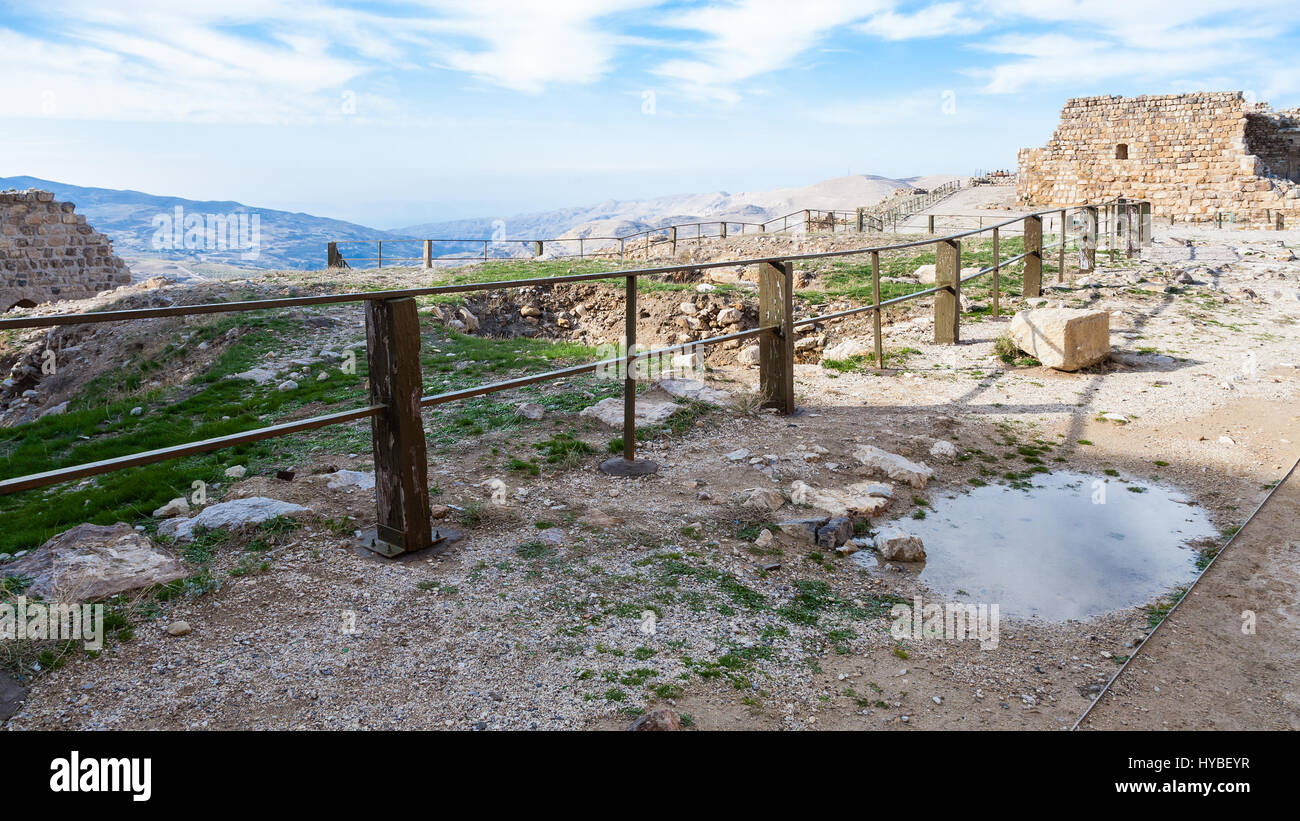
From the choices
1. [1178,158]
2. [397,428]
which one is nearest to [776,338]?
[397,428]

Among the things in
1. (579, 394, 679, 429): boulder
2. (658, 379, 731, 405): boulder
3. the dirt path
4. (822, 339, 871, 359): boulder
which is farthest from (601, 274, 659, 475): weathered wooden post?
(822, 339, 871, 359): boulder

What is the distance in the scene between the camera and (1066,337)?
24.0 ft

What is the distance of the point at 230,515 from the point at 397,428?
3.41 ft

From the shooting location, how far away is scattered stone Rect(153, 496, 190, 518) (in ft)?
13.7

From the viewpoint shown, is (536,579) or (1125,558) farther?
(1125,558)

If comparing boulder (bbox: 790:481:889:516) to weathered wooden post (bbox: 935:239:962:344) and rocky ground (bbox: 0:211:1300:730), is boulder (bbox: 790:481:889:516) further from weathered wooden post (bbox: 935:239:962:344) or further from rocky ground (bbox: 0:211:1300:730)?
weathered wooden post (bbox: 935:239:962:344)

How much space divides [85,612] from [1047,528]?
4.29 m

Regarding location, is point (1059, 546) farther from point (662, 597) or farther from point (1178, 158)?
point (1178, 158)

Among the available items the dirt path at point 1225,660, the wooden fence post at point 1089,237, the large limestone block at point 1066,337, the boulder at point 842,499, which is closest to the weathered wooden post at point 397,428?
the boulder at point 842,499

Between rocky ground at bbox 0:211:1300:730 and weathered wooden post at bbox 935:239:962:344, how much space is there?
88.3 inches

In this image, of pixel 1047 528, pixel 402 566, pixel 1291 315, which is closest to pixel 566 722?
pixel 402 566
